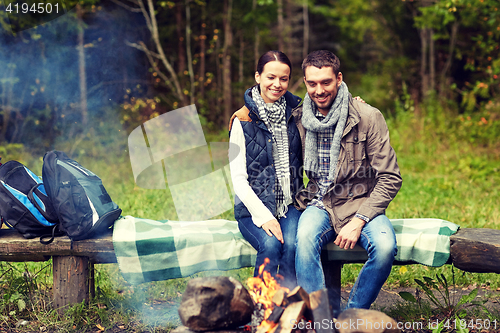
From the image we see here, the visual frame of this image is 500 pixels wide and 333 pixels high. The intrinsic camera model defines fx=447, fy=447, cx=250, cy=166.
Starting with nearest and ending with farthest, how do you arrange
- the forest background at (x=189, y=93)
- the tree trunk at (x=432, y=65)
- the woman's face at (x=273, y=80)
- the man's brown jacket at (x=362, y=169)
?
1. the man's brown jacket at (x=362, y=169)
2. the woman's face at (x=273, y=80)
3. the forest background at (x=189, y=93)
4. the tree trunk at (x=432, y=65)

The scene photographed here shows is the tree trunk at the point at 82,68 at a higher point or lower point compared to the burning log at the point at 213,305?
higher

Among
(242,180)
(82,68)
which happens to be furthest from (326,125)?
(82,68)

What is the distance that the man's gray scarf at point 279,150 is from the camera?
3.01m

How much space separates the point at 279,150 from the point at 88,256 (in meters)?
1.45

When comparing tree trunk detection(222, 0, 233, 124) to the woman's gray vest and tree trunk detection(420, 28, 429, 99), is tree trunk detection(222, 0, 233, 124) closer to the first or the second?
tree trunk detection(420, 28, 429, 99)

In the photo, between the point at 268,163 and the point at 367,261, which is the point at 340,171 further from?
the point at 367,261

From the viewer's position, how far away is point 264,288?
2525 mm

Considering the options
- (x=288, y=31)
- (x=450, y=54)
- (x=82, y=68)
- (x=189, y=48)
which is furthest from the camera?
(x=288, y=31)

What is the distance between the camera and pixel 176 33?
11.4 meters

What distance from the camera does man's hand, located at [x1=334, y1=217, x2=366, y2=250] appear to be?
2.73 meters

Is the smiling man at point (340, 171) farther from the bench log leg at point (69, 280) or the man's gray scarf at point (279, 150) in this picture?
the bench log leg at point (69, 280)

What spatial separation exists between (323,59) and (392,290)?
6.75 feet

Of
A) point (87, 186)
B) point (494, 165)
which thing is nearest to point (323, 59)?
point (87, 186)

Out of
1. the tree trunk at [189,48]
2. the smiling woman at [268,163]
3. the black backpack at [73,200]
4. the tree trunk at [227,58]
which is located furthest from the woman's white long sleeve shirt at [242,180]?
the tree trunk at [227,58]
